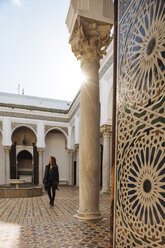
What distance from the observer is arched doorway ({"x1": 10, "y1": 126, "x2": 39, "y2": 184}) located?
51.8 feet

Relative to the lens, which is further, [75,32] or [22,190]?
[22,190]

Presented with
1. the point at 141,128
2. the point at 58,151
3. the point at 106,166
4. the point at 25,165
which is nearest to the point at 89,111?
the point at 141,128

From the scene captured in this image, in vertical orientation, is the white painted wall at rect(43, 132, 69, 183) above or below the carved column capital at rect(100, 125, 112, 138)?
below

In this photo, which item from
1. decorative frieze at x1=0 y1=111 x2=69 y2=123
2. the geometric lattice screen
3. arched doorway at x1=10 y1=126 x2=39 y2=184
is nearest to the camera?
the geometric lattice screen

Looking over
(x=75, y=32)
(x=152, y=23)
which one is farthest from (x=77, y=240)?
(x=75, y=32)

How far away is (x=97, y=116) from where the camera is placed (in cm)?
375

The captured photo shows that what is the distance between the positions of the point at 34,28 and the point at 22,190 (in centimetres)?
611

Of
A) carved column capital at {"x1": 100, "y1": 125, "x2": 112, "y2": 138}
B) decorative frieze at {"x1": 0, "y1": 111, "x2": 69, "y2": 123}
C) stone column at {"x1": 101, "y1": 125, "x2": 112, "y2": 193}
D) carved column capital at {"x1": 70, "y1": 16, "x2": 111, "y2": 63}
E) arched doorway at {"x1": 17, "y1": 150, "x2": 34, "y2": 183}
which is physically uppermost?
carved column capital at {"x1": 70, "y1": 16, "x2": 111, "y2": 63}

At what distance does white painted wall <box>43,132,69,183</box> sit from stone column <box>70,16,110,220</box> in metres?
13.4

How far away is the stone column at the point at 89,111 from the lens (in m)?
3.53

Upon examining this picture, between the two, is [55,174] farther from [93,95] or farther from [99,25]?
[99,25]

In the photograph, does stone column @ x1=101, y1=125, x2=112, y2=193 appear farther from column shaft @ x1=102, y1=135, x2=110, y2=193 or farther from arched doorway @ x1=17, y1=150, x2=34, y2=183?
arched doorway @ x1=17, y1=150, x2=34, y2=183

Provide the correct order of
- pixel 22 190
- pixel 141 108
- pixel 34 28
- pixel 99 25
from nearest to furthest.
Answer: pixel 141 108
pixel 99 25
pixel 34 28
pixel 22 190

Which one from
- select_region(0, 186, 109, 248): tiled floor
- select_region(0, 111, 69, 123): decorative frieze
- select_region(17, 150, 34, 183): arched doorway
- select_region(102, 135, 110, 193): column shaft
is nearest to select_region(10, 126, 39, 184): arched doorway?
select_region(17, 150, 34, 183): arched doorway
